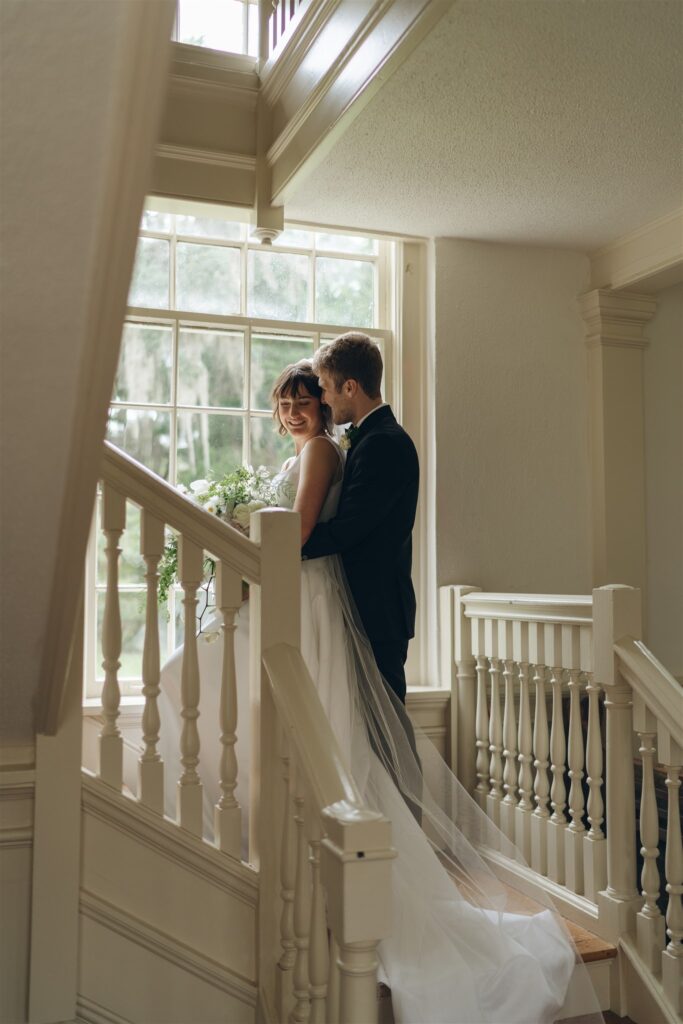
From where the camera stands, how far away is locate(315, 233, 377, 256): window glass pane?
4180 millimetres

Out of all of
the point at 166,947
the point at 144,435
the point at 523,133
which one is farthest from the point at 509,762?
the point at 523,133

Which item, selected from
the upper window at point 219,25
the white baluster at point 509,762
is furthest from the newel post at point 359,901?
the upper window at point 219,25

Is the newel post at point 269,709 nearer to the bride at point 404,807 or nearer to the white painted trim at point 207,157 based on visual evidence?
the bride at point 404,807

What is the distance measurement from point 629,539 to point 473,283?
1.35 m

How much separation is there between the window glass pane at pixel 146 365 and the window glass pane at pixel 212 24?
3.77ft

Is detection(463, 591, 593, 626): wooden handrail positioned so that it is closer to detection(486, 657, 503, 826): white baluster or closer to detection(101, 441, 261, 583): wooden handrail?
detection(486, 657, 503, 826): white baluster

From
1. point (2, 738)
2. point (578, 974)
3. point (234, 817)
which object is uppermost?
point (2, 738)

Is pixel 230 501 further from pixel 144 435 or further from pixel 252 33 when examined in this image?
pixel 252 33

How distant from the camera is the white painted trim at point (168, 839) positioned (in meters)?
2.24

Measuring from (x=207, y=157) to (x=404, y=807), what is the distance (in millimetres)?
2486

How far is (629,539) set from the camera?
4.27 meters

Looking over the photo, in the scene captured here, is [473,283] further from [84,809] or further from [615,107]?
[84,809]

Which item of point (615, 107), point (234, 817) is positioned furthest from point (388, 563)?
point (615, 107)

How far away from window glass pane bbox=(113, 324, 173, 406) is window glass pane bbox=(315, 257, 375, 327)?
0.71 meters
